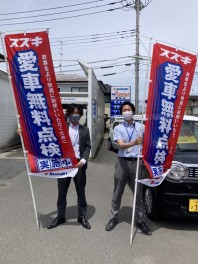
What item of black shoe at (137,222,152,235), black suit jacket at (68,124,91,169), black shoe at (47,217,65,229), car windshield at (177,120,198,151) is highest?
black suit jacket at (68,124,91,169)

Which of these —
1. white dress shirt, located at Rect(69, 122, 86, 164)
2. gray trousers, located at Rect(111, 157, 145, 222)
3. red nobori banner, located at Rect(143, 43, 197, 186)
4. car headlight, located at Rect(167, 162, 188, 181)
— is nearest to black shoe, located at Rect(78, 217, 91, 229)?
gray trousers, located at Rect(111, 157, 145, 222)

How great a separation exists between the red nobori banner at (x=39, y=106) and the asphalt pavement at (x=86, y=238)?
2.84 feet

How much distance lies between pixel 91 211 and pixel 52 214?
2.22 ft

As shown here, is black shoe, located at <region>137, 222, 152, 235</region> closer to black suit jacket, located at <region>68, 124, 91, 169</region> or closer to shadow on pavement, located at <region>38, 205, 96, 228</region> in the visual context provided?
shadow on pavement, located at <region>38, 205, 96, 228</region>

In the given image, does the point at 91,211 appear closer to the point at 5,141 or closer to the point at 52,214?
the point at 52,214

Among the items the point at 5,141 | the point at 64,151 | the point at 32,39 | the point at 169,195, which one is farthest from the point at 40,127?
the point at 5,141

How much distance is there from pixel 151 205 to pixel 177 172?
28.5 inches

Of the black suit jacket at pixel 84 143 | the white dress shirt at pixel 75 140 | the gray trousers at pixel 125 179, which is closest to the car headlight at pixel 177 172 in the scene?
Result: the gray trousers at pixel 125 179

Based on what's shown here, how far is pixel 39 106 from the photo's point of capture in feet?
14.1

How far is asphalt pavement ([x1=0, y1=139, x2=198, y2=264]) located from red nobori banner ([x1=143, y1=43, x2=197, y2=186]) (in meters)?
0.84

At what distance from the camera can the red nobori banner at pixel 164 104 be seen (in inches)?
166

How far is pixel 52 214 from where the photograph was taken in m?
5.27

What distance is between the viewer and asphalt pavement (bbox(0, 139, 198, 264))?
3689 millimetres

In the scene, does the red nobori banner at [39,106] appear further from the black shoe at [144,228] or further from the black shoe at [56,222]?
the black shoe at [144,228]
